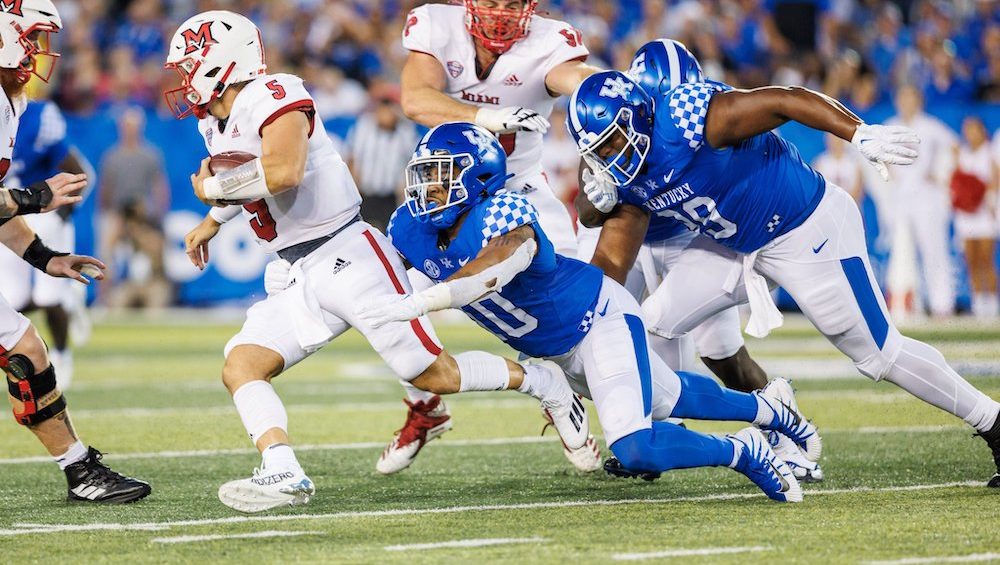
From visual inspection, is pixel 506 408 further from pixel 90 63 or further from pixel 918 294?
pixel 90 63

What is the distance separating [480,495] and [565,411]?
427 mm

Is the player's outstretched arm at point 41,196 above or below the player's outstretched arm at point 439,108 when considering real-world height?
below

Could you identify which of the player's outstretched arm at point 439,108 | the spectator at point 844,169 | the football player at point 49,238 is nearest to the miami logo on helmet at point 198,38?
the player's outstretched arm at point 439,108

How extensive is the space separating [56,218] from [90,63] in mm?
6466

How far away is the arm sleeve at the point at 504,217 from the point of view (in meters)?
4.43

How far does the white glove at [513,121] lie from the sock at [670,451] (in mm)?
1188

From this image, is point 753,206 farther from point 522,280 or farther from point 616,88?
point 522,280

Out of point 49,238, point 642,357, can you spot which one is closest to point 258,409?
point 642,357

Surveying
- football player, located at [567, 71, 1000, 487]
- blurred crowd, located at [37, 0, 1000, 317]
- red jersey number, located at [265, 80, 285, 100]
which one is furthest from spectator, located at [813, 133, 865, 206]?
red jersey number, located at [265, 80, 285, 100]

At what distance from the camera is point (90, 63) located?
14531mm

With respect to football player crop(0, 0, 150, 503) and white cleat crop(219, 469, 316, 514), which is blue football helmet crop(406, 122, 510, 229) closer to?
white cleat crop(219, 469, 316, 514)

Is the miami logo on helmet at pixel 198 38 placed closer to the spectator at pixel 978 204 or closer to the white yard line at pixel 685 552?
the white yard line at pixel 685 552

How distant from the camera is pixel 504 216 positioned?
4.45 metres

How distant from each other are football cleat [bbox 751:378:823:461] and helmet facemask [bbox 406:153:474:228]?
126cm
